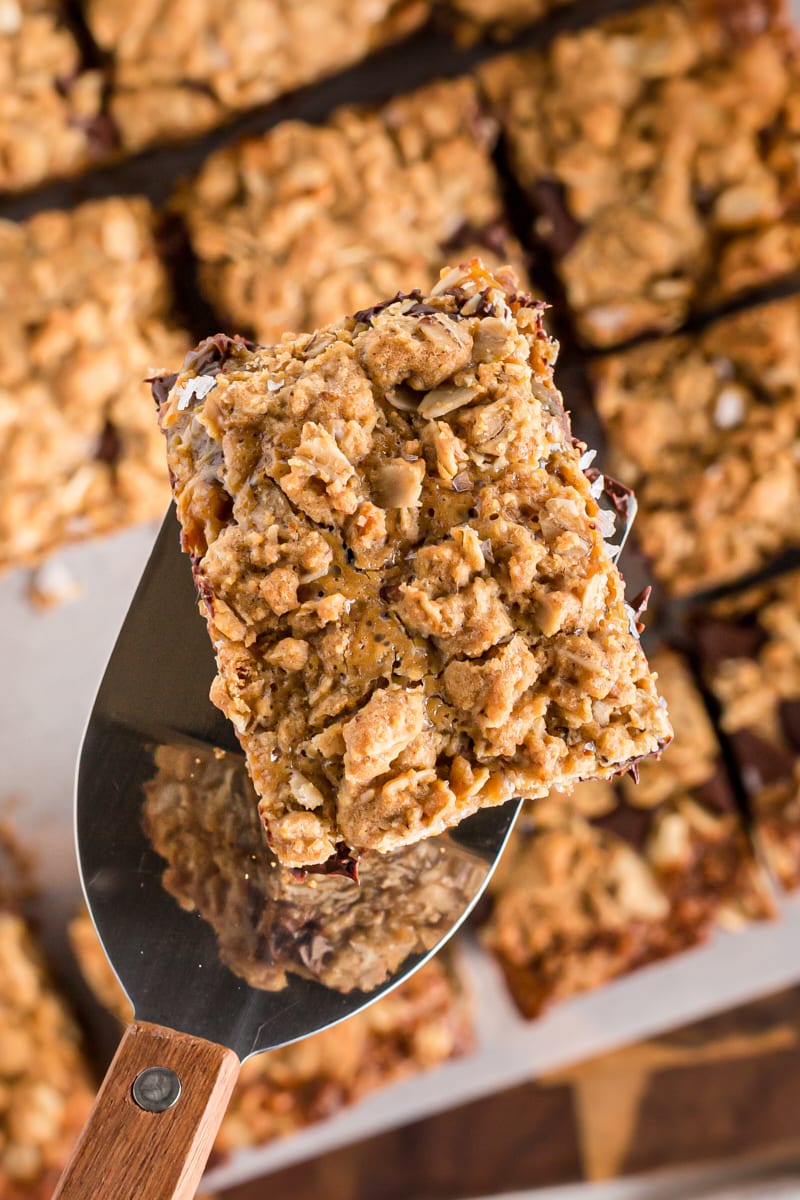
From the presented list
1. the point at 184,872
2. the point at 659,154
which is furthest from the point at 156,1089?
the point at 659,154


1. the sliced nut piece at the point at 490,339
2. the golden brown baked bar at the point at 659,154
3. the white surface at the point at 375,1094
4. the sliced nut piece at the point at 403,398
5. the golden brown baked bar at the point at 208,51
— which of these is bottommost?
the white surface at the point at 375,1094

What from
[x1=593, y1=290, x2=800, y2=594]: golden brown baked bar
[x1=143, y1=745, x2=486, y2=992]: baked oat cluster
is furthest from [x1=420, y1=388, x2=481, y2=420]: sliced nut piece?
[x1=593, y1=290, x2=800, y2=594]: golden brown baked bar

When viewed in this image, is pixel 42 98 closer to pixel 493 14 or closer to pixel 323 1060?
pixel 493 14

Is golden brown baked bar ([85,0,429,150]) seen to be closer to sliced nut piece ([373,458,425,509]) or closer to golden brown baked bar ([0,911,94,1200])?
sliced nut piece ([373,458,425,509])

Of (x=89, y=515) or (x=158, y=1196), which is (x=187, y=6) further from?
(x=158, y=1196)

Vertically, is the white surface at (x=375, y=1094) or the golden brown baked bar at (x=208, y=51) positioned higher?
the golden brown baked bar at (x=208, y=51)

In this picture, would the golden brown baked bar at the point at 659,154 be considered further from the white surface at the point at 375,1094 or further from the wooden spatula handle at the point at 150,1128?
the wooden spatula handle at the point at 150,1128

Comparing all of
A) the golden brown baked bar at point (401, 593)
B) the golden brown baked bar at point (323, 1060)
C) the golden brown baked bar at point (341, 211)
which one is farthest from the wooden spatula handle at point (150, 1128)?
the golden brown baked bar at point (341, 211)
